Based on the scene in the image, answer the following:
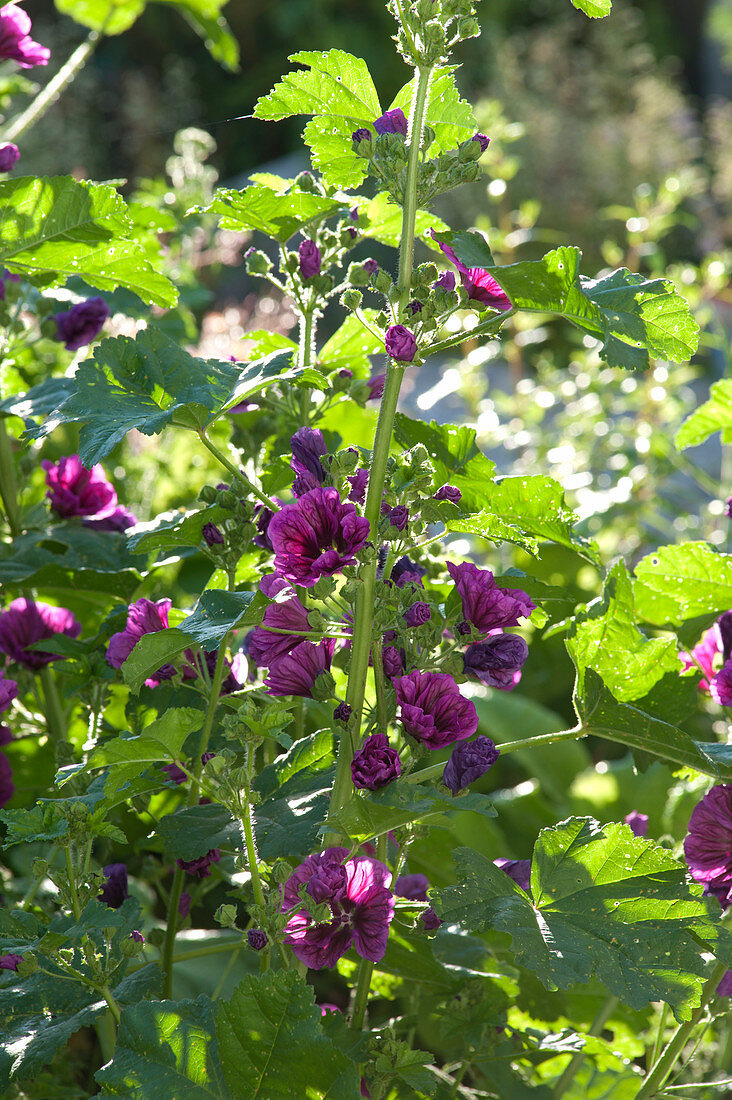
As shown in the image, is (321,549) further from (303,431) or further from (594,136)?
(594,136)

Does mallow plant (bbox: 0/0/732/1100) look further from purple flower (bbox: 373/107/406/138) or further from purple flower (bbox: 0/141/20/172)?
purple flower (bbox: 0/141/20/172)

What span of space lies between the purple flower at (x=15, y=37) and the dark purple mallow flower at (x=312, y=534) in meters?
0.61

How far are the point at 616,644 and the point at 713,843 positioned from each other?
15cm

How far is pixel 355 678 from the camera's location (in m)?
0.55

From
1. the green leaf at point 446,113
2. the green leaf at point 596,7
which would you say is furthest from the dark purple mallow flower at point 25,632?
the green leaf at point 596,7

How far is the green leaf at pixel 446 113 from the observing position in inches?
23.5

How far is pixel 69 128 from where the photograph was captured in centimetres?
589

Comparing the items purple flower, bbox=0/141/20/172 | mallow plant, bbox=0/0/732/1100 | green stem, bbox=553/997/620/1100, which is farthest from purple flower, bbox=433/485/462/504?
purple flower, bbox=0/141/20/172

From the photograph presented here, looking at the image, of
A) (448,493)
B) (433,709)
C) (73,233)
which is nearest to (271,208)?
(73,233)

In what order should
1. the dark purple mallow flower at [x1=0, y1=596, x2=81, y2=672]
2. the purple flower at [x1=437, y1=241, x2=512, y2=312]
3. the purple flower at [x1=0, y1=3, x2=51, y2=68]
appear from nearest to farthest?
the purple flower at [x1=437, y1=241, x2=512, y2=312], the dark purple mallow flower at [x1=0, y1=596, x2=81, y2=672], the purple flower at [x1=0, y1=3, x2=51, y2=68]

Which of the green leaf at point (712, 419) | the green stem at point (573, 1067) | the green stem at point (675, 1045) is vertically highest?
the green leaf at point (712, 419)

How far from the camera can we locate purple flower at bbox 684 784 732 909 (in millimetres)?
637

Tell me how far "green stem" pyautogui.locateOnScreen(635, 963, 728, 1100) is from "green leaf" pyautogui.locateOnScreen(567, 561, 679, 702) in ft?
0.61

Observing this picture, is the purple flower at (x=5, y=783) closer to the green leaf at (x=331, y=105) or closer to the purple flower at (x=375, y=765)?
the purple flower at (x=375, y=765)
